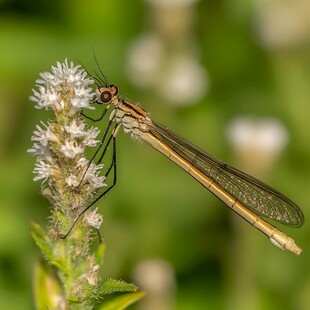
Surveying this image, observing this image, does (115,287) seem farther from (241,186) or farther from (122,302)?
(241,186)

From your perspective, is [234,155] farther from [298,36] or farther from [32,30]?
[32,30]

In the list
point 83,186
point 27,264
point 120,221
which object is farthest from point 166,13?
point 83,186

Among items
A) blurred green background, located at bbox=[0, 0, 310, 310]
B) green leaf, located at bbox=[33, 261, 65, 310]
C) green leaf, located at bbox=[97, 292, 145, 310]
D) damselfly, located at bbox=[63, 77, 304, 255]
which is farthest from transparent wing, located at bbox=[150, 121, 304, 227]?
green leaf, located at bbox=[97, 292, 145, 310]

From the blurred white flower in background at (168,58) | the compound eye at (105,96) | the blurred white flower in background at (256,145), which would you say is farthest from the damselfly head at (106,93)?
the blurred white flower in background at (168,58)

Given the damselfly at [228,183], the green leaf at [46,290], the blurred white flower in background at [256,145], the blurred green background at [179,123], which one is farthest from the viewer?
the blurred white flower in background at [256,145]

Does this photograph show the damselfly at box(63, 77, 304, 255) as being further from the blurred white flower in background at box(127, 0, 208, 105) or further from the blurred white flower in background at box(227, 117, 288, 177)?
the blurred white flower in background at box(127, 0, 208, 105)

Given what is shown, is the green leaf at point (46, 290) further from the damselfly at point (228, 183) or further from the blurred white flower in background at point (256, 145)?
the blurred white flower in background at point (256, 145)
